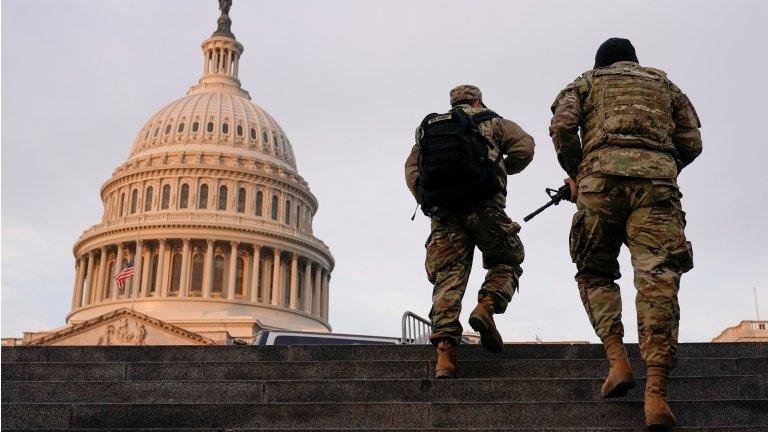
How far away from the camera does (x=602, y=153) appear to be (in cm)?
648

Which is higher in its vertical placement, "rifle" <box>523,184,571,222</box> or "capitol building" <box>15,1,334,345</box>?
"capitol building" <box>15,1,334,345</box>

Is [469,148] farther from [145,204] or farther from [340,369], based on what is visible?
[145,204]

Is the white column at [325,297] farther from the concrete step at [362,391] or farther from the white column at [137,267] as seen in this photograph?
the concrete step at [362,391]

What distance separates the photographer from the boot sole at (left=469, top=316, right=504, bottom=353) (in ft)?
24.0

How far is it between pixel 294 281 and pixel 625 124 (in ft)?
241

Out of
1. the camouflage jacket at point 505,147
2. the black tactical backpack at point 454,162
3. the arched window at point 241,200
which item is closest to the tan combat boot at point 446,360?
the black tactical backpack at point 454,162

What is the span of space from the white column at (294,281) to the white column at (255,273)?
128 inches

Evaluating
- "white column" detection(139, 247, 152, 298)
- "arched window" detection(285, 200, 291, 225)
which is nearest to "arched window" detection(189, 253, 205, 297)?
"white column" detection(139, 247, 152, 298)

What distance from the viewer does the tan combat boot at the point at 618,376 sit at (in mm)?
6012

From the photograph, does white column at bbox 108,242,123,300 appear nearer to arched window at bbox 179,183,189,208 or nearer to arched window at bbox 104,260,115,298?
arched window at bbox 104,260,115,298

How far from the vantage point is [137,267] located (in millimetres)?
76250

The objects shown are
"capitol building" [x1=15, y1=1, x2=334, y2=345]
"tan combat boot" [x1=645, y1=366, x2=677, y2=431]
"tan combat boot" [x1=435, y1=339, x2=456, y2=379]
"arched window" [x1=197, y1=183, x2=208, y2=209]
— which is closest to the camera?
"tan combat boot" [x1=645, y1=366, x2=677, y2=431]

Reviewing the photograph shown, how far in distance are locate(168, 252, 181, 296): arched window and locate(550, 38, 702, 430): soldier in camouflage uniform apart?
7064cm

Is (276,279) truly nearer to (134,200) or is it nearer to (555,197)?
(134,200)
